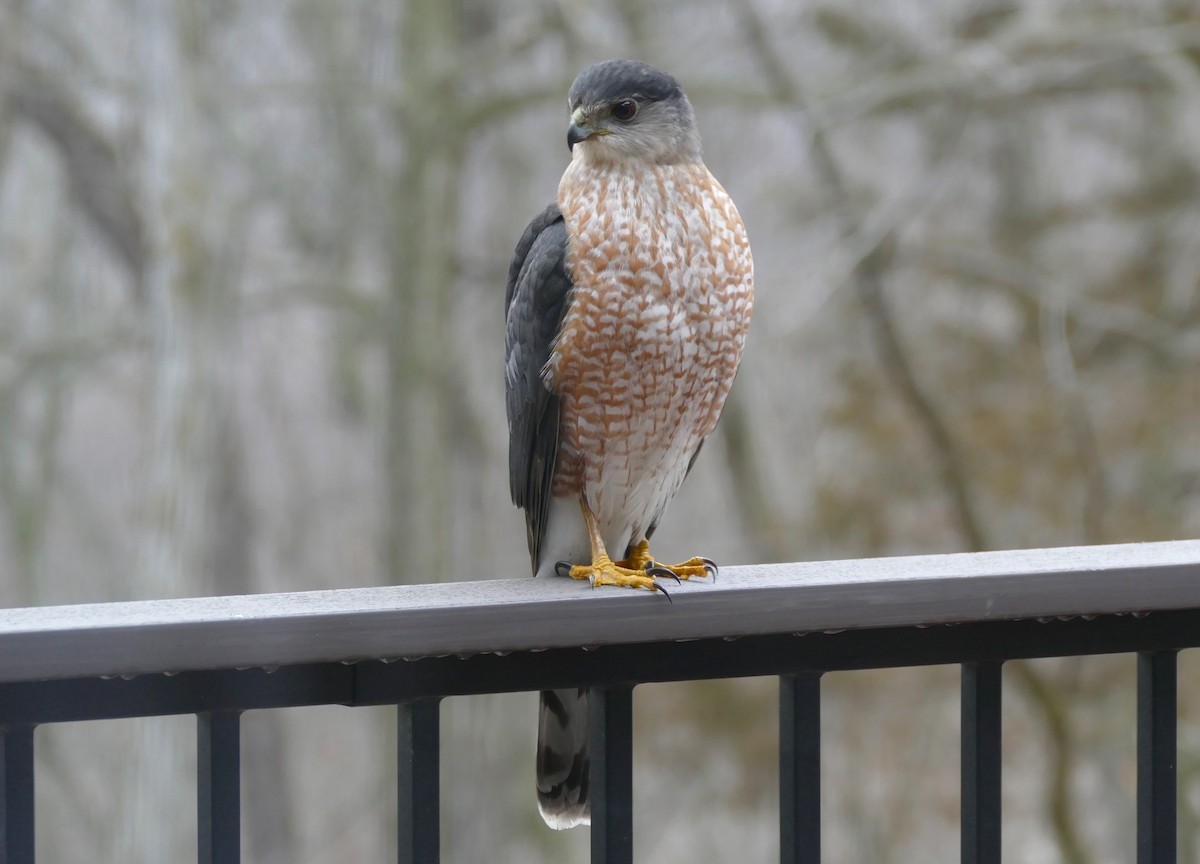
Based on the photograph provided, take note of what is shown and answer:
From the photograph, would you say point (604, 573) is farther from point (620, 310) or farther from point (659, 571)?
point (620, 310)

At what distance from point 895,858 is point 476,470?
262cm

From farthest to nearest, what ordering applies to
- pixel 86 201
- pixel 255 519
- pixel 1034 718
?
pixel 255 519
pixel 86 201
pixel 1034 718

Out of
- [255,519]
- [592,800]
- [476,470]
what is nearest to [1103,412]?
[476,470]

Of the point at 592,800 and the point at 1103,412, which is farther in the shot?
the point at 1103,412

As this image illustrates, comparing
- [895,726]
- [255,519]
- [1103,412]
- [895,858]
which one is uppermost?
[1103,412]

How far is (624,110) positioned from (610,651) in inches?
32.2

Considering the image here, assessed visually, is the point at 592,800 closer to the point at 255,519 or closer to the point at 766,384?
the point at 766,384

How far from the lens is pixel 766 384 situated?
6.36 m

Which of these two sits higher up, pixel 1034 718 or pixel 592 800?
pixel 592 800

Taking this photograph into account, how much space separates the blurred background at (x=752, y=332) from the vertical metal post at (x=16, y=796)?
15.4 ft

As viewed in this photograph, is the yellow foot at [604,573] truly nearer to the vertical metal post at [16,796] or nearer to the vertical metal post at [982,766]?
the vertical metal post at [982,766]

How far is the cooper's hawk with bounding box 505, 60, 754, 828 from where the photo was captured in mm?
1621

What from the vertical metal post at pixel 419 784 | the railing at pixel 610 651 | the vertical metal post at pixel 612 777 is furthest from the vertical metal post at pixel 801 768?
the vertical metal post at pixel 419 784

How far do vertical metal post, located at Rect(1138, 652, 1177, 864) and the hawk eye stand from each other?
0.87m
